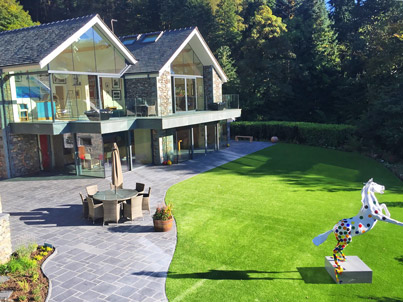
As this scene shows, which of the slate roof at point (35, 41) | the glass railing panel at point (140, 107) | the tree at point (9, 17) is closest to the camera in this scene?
the slate roof at point (35, 41)

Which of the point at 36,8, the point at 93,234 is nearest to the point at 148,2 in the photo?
the point at 36,8

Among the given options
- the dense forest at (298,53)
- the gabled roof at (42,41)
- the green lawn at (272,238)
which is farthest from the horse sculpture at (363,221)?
the dense forest at (298,53)

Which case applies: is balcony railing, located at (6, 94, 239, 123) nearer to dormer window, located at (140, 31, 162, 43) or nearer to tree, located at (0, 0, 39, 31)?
dormer window, located at (140, 31, 162, 43)

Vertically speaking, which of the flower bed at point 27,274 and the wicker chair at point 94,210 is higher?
the wicker chair at point 94,210

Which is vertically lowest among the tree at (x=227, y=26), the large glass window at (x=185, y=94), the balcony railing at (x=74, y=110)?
the balcony railing at (x=74, y=110)

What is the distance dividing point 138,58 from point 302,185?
13.9m

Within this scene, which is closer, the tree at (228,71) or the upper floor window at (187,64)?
the upper floor window at (187,64)

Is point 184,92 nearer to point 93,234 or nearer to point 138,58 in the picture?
point 138,58

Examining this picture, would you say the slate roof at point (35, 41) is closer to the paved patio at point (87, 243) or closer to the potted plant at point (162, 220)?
the paved patio at point (87, 243)

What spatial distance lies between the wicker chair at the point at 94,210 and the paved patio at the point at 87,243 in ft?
1.00

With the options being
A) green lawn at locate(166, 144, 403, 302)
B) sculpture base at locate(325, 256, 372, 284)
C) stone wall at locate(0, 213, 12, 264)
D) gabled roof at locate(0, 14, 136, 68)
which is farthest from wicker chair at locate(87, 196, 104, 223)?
gabled roof at locate(0, 14, 136, 68)

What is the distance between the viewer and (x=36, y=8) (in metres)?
52.4

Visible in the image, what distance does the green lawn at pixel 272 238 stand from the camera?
25.5 ft

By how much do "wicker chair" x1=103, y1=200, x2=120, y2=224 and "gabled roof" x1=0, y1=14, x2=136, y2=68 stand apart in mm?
9251
